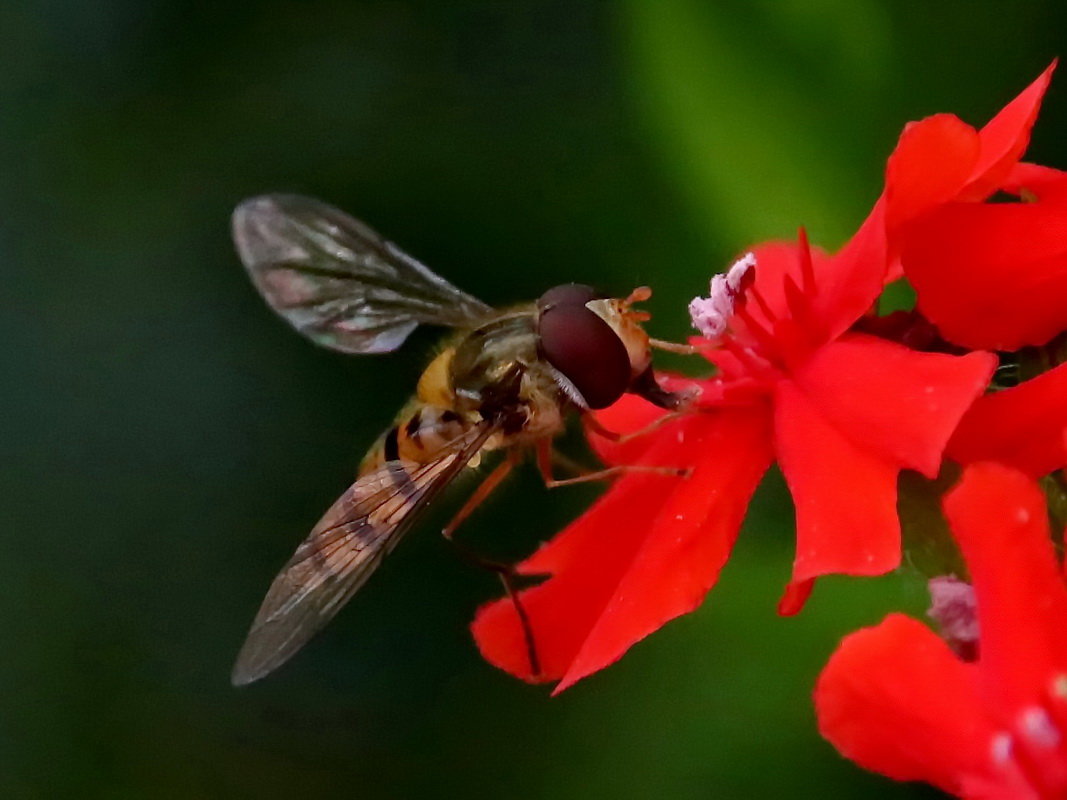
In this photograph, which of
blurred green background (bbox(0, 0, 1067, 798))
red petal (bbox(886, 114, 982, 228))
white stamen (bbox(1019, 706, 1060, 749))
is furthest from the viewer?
blurred green background (bbox(0, 0, 1067, 798))

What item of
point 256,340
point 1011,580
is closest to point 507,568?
point 1011,580

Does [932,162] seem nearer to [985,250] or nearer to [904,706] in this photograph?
[985,250]

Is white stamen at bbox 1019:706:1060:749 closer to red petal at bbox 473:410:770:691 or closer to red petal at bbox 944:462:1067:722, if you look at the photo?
red petal at bbox 944:462:1067:722

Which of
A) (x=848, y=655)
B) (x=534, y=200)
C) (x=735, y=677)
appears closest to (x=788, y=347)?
(x=848, y=655)

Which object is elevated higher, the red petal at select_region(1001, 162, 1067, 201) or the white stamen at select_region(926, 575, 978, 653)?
the red petal at select_region(1001, 162, 1067, 201)

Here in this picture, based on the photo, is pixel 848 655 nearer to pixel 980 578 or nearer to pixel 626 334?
pixel 980 578

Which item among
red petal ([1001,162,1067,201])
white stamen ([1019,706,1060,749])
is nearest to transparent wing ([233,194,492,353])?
red petal ([1001,162,1067,201])
